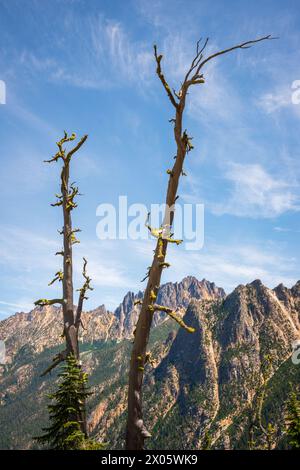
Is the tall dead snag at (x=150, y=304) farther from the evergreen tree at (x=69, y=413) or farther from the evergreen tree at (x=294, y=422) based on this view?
the evergreen tree at (x=294, y=422)

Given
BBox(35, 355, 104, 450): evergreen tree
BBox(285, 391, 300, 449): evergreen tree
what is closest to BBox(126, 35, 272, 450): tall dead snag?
BBox(35, 355, 104, 450): evergreen tree

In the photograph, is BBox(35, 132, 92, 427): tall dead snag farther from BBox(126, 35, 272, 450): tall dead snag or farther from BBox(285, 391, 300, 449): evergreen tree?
BBox(285, 391, 300, 449): evergreen tree

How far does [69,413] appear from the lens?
13406mm

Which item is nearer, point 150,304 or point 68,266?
point 150,304

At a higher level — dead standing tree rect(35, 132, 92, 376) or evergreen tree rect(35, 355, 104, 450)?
dead standing tree rect(35, 132, 92, 376)

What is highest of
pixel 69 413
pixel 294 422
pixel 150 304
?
pixel 150 304

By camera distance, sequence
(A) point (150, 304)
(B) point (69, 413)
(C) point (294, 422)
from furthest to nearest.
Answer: (C) point (294, 422)
(B) point (69, 413)
(A) point (150, 304)

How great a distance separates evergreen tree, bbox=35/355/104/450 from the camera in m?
12.3

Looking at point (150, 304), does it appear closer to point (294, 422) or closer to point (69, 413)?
point (69, 413)

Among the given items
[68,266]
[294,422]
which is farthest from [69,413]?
[294,422]
